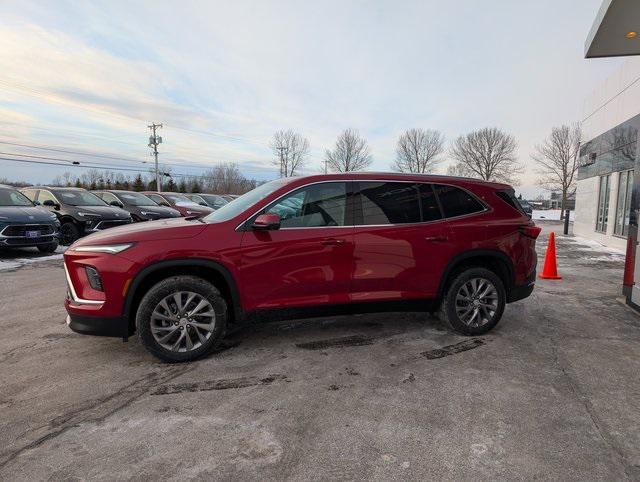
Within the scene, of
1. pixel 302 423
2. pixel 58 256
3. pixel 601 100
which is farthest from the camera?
pixel 601 100

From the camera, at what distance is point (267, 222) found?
3959 mm

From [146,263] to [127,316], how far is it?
19.7 inches

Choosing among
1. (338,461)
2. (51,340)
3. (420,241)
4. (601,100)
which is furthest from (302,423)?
(601,100)

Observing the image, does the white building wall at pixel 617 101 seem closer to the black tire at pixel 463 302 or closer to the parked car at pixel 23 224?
the black tire at pixel 463 302

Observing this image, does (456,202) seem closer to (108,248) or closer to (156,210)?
(108,248)

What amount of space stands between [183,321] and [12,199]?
9827 millimetres

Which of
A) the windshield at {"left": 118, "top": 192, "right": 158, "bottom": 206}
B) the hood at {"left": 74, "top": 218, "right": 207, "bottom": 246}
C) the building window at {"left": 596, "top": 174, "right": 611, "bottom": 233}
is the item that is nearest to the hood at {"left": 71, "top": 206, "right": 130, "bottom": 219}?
the windshield at {"left": 118, "top": 192, "right": 158, "bottom": 206}

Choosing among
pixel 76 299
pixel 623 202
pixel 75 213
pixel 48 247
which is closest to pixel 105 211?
pixel 75 213

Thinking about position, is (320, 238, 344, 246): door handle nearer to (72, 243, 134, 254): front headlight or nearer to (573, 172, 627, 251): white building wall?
(72, 243, 134, 254): front headlight

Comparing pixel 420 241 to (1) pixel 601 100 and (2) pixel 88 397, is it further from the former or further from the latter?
(1) pixel 601 100

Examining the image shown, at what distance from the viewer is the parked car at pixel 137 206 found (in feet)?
49.5

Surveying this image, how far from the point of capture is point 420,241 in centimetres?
457

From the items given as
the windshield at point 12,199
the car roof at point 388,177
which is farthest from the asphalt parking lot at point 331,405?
the windshield at point 12,199

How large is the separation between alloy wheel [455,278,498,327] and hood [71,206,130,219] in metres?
11.2
